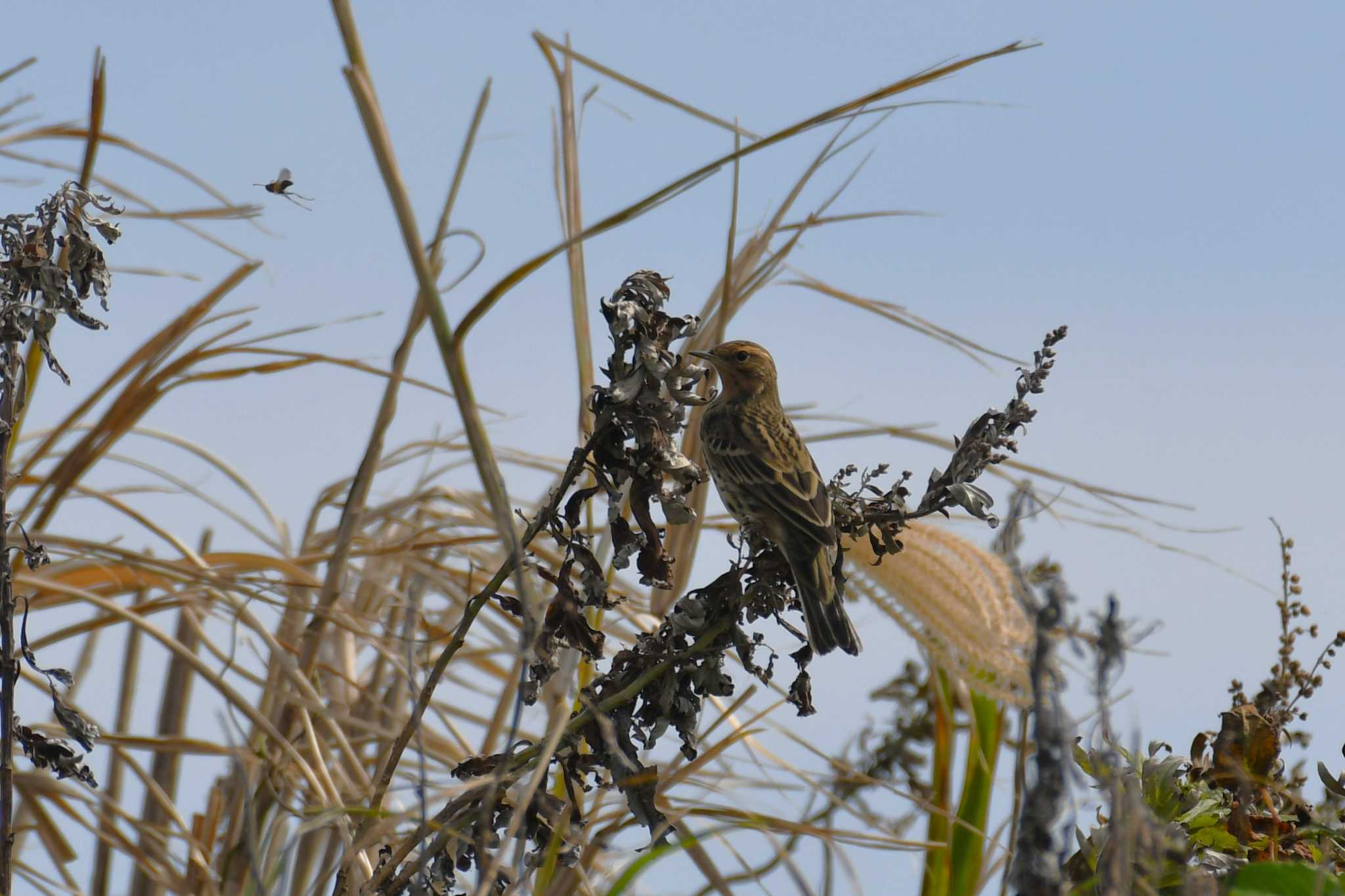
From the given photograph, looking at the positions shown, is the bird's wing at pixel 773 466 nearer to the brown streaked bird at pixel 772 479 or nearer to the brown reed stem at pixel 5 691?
the brown streaked bird at pixel 772 479

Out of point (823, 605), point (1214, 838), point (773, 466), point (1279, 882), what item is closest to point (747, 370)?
point (773, 466)

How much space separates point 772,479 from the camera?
3314 mm

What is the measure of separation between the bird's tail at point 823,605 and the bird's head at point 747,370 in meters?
1.56

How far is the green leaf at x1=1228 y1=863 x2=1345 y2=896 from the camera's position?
1658 mm

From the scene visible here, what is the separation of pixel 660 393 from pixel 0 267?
0.99 metres

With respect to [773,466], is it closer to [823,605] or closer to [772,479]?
[772,479]

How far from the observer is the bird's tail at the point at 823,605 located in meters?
2.26

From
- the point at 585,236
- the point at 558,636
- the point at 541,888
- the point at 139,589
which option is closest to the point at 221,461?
the point at 139,589

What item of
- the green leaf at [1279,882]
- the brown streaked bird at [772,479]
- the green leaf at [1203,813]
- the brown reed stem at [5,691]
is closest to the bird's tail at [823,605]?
the brown streaked bird at [772,479]

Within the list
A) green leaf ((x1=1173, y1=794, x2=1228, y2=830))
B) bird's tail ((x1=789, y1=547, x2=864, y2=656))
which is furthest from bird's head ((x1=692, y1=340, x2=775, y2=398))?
green leaf ((x1=1173, y1=794, x2=1228, y2=830))

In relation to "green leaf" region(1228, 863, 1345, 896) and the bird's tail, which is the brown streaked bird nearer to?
the bird's tail

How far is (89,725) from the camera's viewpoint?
192cm

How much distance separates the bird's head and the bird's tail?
1.56 m

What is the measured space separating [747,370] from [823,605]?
1.86 meters
